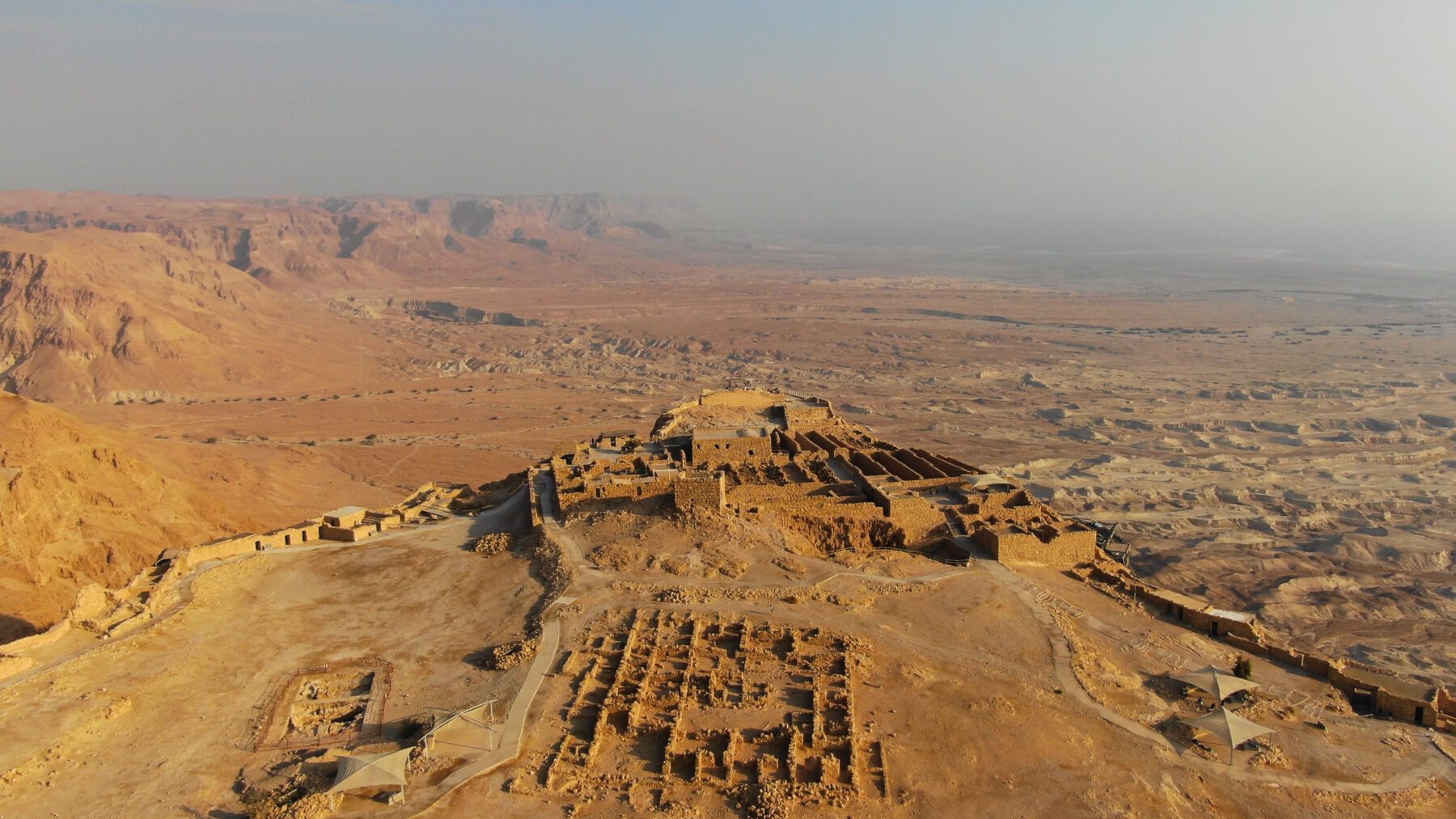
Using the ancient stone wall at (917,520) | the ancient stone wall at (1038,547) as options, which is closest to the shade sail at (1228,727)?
the ancient stone wall at (1038,547)

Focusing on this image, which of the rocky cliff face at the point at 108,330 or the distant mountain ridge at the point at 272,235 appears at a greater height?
the distant mountain ridge at the point at 272,235

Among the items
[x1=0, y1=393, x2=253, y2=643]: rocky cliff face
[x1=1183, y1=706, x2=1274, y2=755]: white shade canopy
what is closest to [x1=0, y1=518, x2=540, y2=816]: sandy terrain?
[x1=0, y1=393, x2=253, y2=643]: rocky cliff face

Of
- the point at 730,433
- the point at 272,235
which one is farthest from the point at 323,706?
the point at 272,235

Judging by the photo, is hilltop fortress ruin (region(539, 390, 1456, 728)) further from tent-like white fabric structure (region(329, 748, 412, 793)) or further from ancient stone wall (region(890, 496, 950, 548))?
tent-like white fabric structure (region(329, 748, 412, 793))

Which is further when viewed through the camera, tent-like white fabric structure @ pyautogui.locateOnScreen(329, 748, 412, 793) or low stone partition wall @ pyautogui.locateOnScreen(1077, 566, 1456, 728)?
low stone partition wall @ pyautogui.locateOnScreen(1077, 566, 1456, 728)

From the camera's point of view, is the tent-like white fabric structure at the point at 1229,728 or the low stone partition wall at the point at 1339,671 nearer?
the tent-like white fabric structure at the point at 1229,728

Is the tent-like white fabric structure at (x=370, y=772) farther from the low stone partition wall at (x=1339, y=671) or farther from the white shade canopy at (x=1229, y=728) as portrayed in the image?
the low stone partition wall at (x=1339, y=671)
